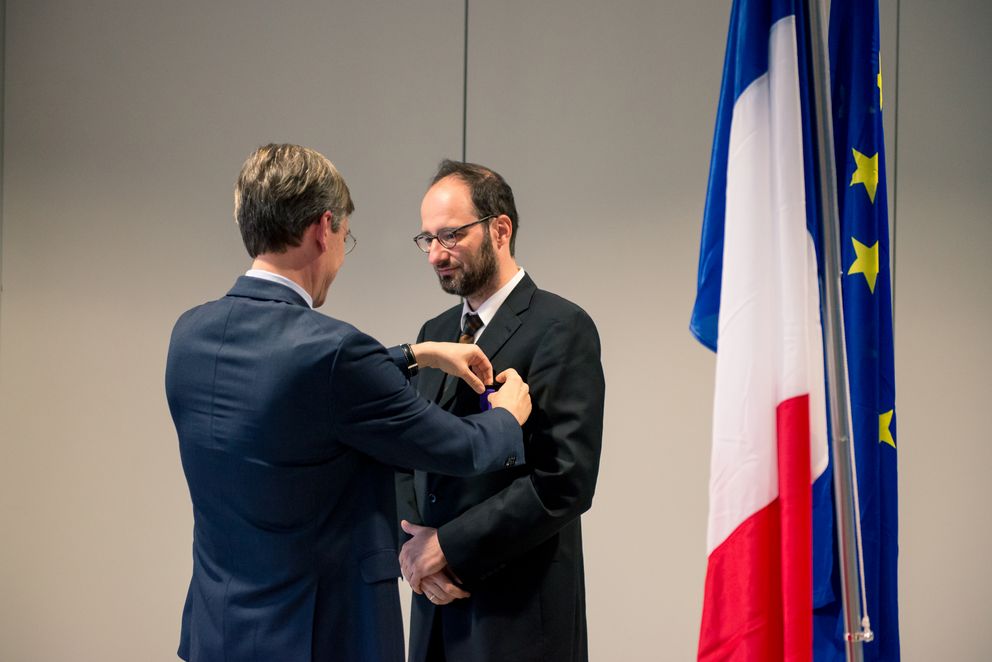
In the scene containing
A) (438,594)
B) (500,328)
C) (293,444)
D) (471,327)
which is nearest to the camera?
(293,444)

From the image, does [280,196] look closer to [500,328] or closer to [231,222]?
[500,328]

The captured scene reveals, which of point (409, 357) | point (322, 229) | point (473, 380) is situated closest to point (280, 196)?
point (322, 229)

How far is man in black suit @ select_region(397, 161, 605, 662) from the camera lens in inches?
87.5

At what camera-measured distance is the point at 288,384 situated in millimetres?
1788

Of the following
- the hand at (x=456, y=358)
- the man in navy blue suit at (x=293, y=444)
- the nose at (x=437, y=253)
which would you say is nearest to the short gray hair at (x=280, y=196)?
the man in navy blue suit at (x=293, y=444)

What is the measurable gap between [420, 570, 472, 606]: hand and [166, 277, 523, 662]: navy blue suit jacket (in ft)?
1.09

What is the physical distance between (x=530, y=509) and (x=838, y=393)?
0.75 m

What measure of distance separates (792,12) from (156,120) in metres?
3.14

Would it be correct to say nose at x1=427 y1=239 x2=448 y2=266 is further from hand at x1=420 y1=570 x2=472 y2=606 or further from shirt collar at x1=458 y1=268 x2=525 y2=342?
hand at x1=420 y1=570 x2=472 y2=606

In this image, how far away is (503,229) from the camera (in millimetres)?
2518

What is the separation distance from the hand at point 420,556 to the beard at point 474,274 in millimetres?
570

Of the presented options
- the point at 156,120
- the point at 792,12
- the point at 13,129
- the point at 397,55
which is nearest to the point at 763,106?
the point at 792,12

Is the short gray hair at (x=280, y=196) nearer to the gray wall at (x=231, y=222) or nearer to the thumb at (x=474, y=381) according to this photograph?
the thumb at (x=474, y=381)

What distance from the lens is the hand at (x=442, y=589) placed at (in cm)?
226
